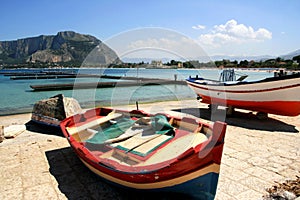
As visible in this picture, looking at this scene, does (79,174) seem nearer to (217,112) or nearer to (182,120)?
(182,120)

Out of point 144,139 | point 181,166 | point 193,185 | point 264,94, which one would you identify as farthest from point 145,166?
point 264,94

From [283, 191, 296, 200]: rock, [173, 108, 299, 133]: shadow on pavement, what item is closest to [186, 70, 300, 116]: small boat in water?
[173, 108, 299, 133]: shadow on pavement

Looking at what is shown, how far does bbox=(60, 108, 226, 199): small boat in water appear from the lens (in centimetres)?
248

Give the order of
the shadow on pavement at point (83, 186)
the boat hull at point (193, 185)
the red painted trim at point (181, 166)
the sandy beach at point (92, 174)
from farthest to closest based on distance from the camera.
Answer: the sandy beach at point (92, 174), the shadow on pavement at point (83, 186), the boat hull at point (193, 185), the red painted trim at point (181, 166)

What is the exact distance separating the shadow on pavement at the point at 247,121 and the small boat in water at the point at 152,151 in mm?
3539

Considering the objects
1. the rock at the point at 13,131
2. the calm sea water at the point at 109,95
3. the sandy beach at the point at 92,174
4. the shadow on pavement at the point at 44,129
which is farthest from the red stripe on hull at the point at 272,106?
the rock at the point at 13,131

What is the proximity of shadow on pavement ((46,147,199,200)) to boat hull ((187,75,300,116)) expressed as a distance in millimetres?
5299

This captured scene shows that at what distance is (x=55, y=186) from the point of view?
134 inches

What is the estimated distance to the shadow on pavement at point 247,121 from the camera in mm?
6487

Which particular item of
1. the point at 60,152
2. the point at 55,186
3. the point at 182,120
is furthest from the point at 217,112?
the point at 55,186

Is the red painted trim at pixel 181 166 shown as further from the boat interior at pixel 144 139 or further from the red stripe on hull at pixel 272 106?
the red stripe on hull at pixel 272 106

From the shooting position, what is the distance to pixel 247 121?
24.2ft

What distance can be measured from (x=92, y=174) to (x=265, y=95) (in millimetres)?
5938

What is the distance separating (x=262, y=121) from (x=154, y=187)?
6040mm
